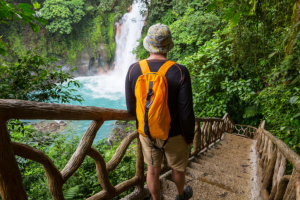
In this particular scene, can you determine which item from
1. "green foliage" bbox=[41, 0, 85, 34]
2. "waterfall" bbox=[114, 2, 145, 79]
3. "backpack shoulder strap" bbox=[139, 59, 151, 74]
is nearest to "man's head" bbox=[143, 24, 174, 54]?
"backpack shoulder strap" bbox=[139, 59, 151, 74]

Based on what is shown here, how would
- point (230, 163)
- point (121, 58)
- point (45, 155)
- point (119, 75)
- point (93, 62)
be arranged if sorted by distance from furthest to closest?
point (93, 62) < point (119, 75) < point (121, 58) < point (230, 163) < point (45, 155)

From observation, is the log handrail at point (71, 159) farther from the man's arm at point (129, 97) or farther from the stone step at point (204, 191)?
the stone step at point (204, 191)

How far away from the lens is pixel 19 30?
1691 centimetres

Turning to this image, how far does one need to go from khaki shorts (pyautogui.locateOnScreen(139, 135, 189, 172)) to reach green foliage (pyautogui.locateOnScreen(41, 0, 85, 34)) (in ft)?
61.9

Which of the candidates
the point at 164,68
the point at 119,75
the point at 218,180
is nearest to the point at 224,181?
the point at 218,180

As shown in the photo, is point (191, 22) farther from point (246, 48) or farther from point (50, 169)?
point (50, 169)

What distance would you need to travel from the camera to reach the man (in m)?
1.28

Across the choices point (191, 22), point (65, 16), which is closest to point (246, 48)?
point (191, 22)

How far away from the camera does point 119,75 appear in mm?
20203

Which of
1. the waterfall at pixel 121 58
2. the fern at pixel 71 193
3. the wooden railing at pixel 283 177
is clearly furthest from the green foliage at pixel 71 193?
the waterfall at pixel 121 58

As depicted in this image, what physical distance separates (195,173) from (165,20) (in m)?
12.1

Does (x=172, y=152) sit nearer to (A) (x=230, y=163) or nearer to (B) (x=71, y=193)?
(B) (x=71, y=193)

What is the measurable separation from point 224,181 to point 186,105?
187cm

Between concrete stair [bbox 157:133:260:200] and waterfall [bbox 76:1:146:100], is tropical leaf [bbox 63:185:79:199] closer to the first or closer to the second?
concrete stair [bbox 157:133:260:200]
